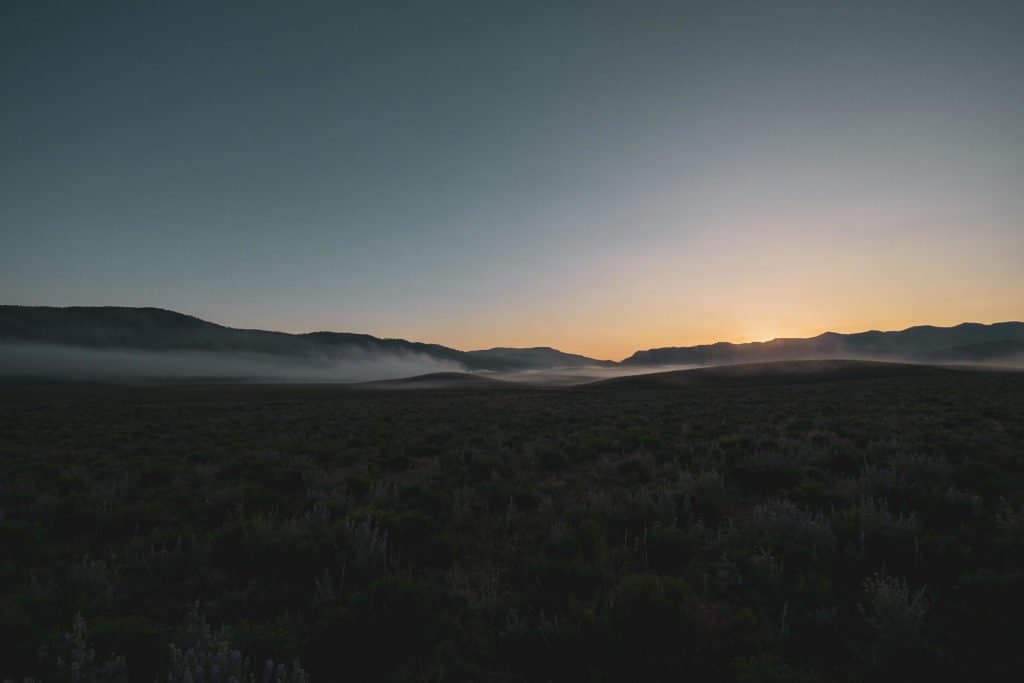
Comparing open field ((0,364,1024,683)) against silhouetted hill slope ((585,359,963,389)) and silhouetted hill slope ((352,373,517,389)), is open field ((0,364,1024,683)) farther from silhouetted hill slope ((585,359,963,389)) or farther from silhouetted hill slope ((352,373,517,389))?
silhouetted hill slope ((352,373,517,389))

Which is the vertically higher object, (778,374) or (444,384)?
(778,374)

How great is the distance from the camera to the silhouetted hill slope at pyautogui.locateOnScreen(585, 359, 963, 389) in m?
80.8

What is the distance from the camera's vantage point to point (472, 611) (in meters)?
3.81

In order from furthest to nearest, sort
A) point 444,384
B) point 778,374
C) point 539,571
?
point 444,384
point 778,374
point 539,571

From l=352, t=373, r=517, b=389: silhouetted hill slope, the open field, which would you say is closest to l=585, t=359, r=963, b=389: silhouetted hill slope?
l=352, t=373, r=517, b=389: silhouetted hill slope

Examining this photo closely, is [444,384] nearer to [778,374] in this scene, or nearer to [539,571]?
[778,374]

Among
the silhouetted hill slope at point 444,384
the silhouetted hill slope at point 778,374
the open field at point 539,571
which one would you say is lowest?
Answer: the silhouetted hill slope at point 444,384

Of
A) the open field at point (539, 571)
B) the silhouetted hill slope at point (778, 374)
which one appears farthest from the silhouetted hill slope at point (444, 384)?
the open field at point (539, 571)

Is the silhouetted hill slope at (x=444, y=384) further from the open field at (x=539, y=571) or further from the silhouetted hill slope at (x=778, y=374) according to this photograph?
the open field at (x=539, y=571)

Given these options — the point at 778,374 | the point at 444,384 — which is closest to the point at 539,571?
the point at 778,374

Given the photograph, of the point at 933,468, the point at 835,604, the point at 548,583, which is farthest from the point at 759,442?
the point at 548,583

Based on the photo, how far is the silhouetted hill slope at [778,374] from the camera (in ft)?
265

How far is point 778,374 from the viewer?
87062 mm

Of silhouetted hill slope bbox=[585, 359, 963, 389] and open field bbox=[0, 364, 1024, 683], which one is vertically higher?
open field bbox=[0, 364, 1024, 683]
